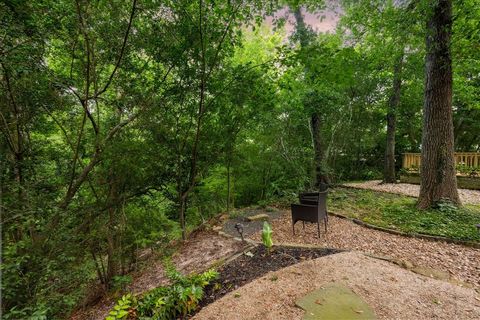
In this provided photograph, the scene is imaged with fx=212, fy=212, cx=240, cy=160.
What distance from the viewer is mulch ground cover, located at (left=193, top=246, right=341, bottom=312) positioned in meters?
2.38

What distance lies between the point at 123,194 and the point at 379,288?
131 inches

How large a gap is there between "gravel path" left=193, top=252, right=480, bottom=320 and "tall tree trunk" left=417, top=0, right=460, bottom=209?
3153 millimetres

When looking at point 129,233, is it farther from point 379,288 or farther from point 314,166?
point 314,166

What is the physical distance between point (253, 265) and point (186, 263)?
3.88ft

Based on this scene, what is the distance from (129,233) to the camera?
336cm

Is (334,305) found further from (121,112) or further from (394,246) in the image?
(121,112)

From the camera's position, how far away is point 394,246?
3.25 metres

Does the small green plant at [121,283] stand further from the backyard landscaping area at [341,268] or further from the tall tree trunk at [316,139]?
the tall tree trunk at [316,139]

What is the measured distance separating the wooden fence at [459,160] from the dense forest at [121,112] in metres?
5.67

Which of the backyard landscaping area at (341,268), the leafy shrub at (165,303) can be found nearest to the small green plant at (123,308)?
the leafy shrub at (165,303)

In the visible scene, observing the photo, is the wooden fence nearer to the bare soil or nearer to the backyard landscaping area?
the backyard landscaping area

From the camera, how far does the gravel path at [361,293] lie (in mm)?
1866

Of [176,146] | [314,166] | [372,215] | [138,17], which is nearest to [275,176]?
[314,166]

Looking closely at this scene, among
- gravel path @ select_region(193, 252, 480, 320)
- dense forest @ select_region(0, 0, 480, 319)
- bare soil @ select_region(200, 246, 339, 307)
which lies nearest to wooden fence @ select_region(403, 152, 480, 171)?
dense forest @ select_region(0, 0, 480, 319)
